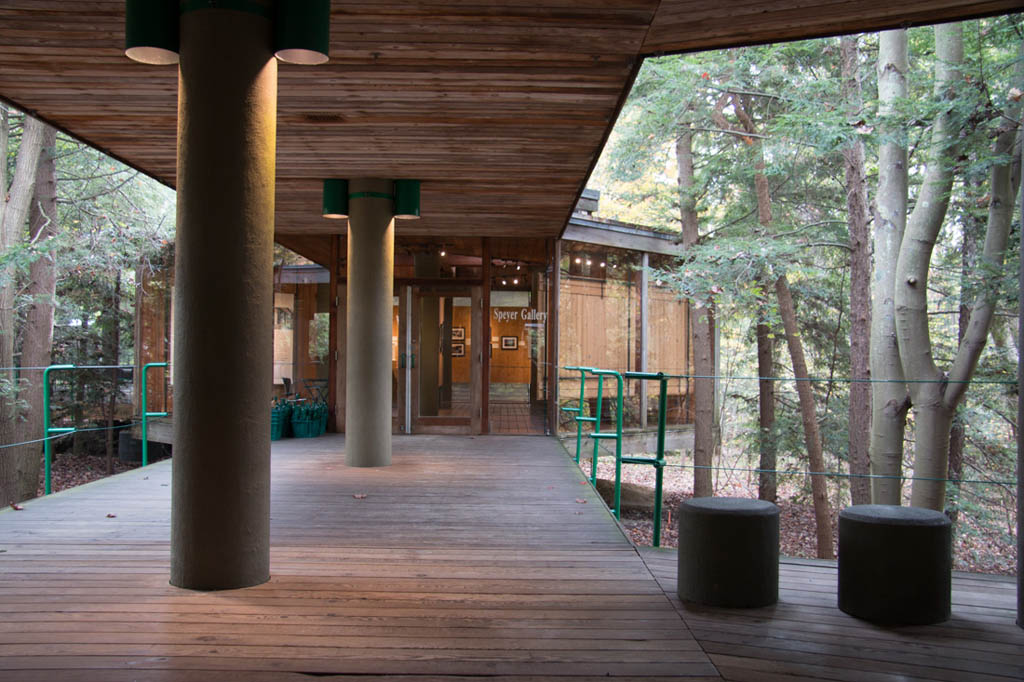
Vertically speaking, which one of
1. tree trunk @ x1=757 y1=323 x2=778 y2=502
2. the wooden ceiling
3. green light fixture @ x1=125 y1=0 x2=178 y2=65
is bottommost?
tree trunk @ x1=757 y1=323 x2=778 y2=502

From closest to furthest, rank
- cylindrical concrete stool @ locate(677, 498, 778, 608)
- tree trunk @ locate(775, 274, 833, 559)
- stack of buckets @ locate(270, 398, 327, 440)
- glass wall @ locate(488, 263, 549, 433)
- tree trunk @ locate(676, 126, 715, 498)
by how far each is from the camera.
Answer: cylindrical concrete stool @ locate(677, 498, 778, 608)
stack of buckets @ locate(270, 398, 327, 440)
glass wall @ locate(488, 263, 549, 433)
tree trunk @ locate(775, 274, 833, 559)
tree trunk @ locate(676, 126, 715, 498)

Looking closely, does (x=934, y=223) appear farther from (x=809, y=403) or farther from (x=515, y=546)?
(x=515, y=546)

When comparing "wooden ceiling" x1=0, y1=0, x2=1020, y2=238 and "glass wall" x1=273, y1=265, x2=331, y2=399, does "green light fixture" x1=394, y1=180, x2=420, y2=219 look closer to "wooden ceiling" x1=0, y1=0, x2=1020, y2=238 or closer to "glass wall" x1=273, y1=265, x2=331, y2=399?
"wooden ceiling" x1=0, y1=0, x2=1020, y2=238

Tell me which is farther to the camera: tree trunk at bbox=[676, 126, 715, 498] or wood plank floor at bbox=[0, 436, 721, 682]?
tree trunk at bbox=[676, 126, 715, 498]

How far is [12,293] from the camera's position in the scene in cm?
1092

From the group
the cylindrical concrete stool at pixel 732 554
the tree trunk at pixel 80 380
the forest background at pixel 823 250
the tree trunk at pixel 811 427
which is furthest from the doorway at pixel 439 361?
the tree trunk at pixel 80 380

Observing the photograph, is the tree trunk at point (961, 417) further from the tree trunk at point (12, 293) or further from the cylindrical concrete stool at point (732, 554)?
the tree trunk at point (12, 293)

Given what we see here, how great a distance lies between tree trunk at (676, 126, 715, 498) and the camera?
12.7 meters

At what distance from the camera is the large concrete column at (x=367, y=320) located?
7.75 m

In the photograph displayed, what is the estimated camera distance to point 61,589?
3.55 metres

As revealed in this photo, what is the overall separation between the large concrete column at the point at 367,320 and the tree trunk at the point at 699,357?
6605 millimetres

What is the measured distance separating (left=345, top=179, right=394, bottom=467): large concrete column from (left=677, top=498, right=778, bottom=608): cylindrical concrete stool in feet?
15.9

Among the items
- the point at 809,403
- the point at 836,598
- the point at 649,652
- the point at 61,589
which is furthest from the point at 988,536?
the point at 61,589

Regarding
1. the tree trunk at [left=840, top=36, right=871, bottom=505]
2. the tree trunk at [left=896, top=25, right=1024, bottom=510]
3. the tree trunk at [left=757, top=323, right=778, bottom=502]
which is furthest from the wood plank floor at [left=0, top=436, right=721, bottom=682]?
the tree trunk at [left=757, top=323, right=778, bottom=502]
